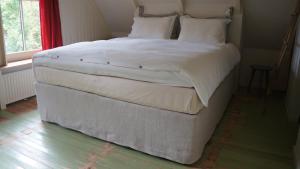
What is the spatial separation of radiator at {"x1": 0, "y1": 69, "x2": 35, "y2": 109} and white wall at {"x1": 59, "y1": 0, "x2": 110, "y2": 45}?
0.86 meters

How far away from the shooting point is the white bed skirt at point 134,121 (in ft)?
6.09

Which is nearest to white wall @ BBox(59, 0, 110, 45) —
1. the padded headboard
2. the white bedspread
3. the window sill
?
the window sill

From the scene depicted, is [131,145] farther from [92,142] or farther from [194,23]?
[194,23]

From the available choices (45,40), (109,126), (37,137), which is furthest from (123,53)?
(45,40)

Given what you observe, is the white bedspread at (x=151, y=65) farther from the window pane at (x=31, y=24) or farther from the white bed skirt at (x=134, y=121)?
the window pane at (x=31, y=24)

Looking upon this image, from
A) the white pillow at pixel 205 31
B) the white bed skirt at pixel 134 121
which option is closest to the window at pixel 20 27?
the white bed skirt at pixel 134 121

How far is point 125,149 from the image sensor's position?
2.17m

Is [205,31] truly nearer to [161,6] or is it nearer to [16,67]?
[161,6]

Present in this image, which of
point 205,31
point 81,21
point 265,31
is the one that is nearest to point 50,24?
point 81,21

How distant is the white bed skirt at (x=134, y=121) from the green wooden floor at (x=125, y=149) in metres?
0.09

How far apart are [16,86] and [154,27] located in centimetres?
202

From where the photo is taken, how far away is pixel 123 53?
2221 millimetres

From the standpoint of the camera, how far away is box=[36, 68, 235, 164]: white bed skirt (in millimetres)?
1856

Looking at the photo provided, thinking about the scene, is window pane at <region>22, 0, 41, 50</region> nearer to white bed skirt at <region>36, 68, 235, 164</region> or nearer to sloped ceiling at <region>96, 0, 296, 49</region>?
sloped ceiling at <region>96, 0, 296, 49</region>
